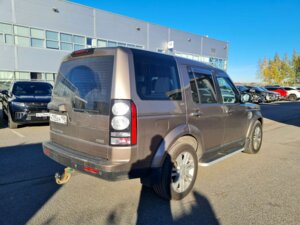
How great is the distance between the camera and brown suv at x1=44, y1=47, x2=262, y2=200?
258cm

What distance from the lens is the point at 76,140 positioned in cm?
303

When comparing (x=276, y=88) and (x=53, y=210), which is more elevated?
(x=276, y=88)

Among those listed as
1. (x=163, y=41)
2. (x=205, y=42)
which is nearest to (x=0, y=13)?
(x=163, y=41)

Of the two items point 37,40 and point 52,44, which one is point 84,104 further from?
point 52,44

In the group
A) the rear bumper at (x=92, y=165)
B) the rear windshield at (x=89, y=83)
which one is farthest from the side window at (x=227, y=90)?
the rear bumper at (x=92, y=165)

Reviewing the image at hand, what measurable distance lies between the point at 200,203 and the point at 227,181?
0.99 meters

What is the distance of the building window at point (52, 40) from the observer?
19.6 meters

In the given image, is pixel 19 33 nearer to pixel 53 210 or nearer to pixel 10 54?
pixel 10 54

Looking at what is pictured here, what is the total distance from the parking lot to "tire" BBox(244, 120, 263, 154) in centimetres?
51

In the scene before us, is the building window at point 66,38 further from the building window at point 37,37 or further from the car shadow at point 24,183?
the car shadow at point 24,183

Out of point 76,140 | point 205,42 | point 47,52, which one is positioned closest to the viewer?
point 76,140

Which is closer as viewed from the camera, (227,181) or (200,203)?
(200,203)

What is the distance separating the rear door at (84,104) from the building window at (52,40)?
1876 centimetres

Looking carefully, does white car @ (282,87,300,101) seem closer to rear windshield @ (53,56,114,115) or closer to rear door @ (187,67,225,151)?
rear door @ (187,67,225,151)
